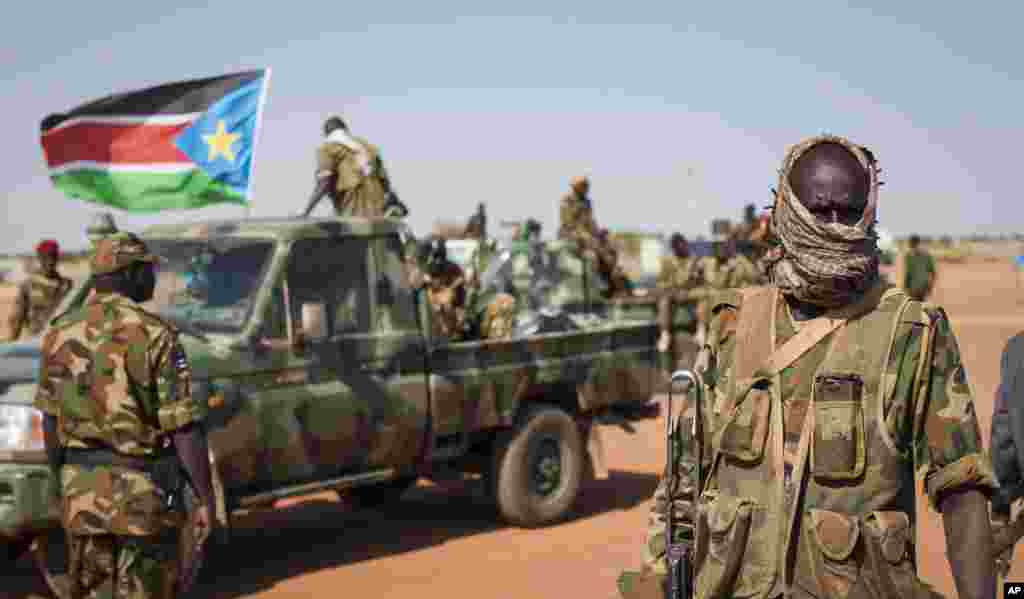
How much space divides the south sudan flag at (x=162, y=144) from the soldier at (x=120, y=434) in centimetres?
471

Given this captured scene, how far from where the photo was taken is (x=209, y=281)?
692 cm

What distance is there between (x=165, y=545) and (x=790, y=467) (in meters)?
2.57

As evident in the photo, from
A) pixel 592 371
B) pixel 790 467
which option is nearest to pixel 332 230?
pixel 592 371

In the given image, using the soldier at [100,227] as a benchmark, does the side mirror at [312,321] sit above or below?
below

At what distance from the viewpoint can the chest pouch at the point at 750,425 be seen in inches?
108

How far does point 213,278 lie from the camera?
22.7ft

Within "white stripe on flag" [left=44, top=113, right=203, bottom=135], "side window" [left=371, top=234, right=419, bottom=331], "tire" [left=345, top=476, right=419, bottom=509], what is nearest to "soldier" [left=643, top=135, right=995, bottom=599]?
"side window" [left=371, top=234, right=419, bottom=331]

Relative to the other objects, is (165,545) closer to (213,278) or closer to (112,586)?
(112,586)

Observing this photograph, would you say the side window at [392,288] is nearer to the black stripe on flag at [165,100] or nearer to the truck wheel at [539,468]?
the truck wheel at [539,468]

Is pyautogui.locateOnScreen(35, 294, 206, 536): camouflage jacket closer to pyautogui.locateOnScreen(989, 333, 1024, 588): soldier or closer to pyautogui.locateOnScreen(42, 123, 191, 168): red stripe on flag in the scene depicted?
pyautogui.locateOnScreen(989, 333, 1024, 588): soldier

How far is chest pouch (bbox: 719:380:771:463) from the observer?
9.02ft

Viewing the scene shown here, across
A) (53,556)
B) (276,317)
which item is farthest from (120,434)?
(276,317)

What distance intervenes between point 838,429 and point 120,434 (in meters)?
2.68

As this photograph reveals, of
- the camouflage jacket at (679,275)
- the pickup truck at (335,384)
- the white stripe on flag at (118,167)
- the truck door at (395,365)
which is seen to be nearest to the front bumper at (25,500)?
the pickup truck at (335,384)
